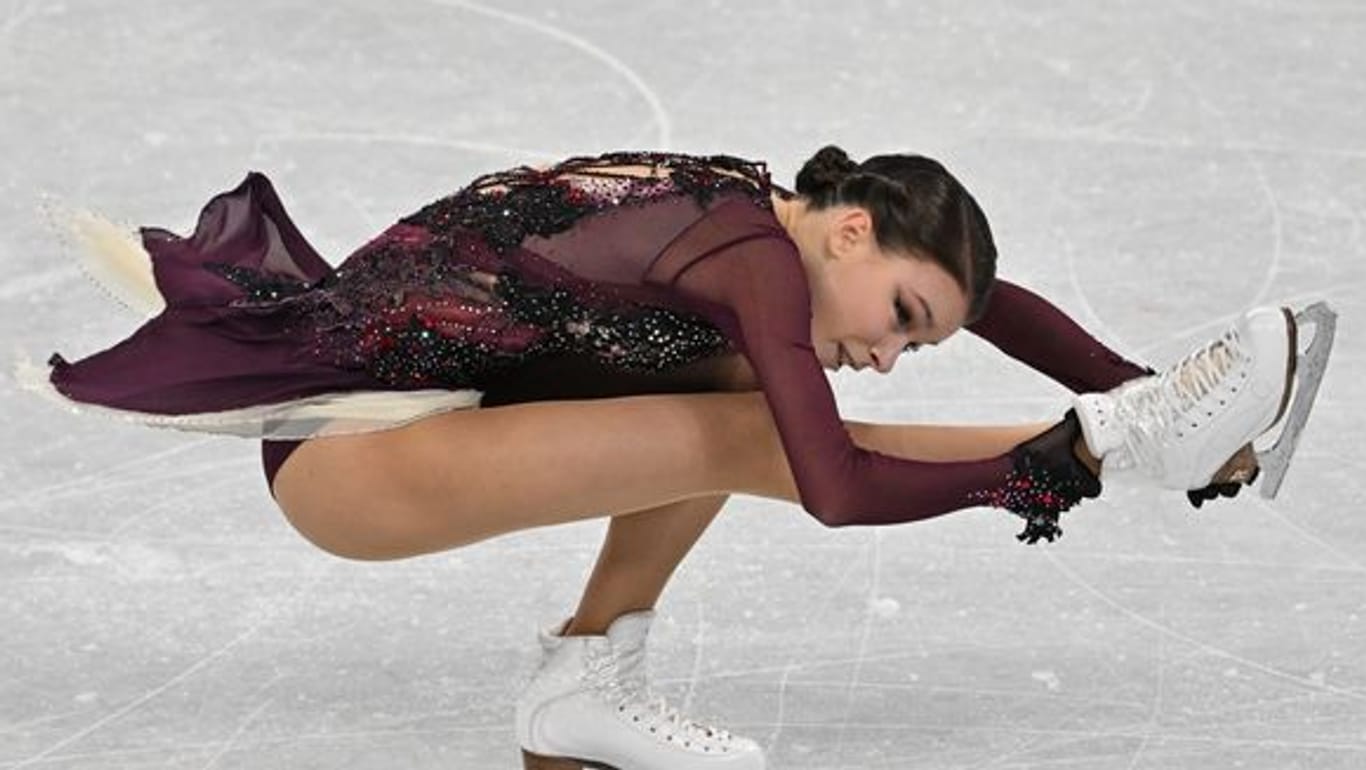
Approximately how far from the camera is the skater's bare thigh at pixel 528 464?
2.94m

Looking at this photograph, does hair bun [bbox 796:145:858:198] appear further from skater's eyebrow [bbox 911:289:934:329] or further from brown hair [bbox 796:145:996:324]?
skater's eyebrow [bbox 911:289:934:329]

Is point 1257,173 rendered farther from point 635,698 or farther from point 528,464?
point 528,464

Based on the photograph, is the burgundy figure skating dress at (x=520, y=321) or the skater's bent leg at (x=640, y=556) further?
the skater's bent leg at (x=640, y=556)

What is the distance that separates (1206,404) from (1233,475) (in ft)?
0.62

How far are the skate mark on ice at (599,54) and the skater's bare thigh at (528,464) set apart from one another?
2053 mm

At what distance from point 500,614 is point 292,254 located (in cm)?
60

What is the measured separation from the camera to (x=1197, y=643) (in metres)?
3.54

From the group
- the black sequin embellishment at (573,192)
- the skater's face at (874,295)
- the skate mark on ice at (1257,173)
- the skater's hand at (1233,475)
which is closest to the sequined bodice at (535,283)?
the black sequin embellishment at (573,192)

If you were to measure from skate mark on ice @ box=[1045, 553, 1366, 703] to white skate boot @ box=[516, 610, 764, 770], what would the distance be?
620mm

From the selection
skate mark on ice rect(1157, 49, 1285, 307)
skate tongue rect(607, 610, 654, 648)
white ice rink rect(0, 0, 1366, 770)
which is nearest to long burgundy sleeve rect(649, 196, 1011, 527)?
skate tongue rect(607, 610, 654, 648)

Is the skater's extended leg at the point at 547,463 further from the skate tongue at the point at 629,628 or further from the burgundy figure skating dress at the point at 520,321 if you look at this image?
the skate tongue at the point at 629,628

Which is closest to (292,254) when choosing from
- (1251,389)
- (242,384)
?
(242,384)

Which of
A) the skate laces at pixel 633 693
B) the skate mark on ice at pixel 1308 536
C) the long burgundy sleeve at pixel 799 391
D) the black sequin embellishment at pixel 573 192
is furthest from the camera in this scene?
Result: the skate mark on ice at pixel 1308 536

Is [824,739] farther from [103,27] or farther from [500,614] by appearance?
[103,27]
